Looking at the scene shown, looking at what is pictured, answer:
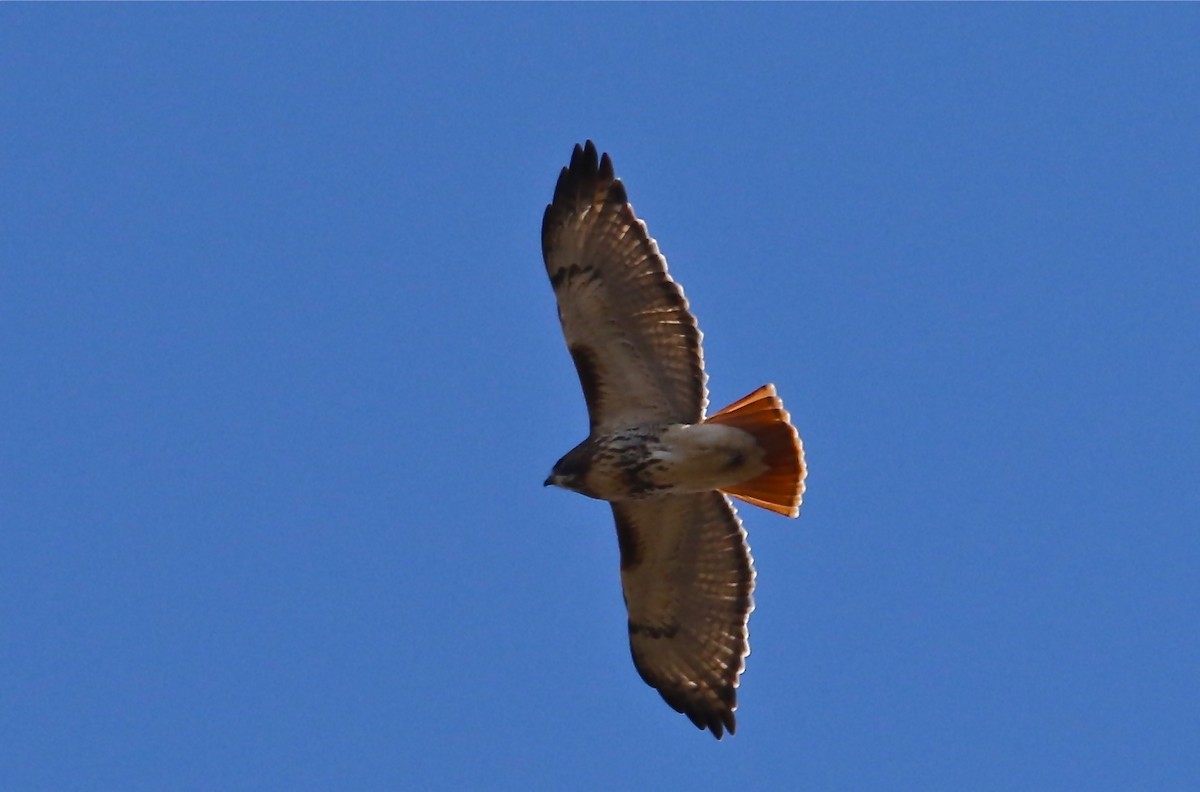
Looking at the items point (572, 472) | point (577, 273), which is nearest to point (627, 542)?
point (572, 472)

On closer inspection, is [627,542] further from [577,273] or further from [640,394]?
[577,273]

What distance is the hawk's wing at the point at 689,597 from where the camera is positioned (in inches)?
523

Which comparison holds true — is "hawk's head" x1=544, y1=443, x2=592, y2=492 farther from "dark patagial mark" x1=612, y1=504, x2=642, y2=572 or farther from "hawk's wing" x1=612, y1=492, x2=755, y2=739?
"dark patagial mark" x1=612, y1=504, x2=642, y2=572

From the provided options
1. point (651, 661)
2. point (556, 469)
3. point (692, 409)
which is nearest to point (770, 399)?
A: point (692, 409)

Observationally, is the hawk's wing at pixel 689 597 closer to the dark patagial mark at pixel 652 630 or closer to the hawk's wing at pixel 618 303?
the dark patagial mark at pixel 652 630

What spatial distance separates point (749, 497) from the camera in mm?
12625

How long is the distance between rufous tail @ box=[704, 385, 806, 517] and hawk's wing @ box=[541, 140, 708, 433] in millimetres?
427

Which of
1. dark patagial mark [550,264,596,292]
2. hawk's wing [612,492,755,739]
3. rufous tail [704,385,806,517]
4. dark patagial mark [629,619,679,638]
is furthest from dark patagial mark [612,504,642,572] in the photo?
dark patagial mark [550,264,596,292]

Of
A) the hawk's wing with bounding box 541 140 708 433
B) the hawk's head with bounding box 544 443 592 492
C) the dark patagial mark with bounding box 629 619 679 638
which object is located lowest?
the dark patagial mark with bounding box 629 619 679 638

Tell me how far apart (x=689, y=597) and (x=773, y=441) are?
171 cm

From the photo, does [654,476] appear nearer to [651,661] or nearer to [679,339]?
[679,339]

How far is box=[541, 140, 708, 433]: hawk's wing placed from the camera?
12664 mm

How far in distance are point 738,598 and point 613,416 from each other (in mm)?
1637

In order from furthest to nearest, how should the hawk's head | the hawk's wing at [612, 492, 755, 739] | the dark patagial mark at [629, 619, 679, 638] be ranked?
the dark patagial mark at [629, 619, 679, 638] → the hawk's wing at [612, 492, 755, 739] → the hawk's head
